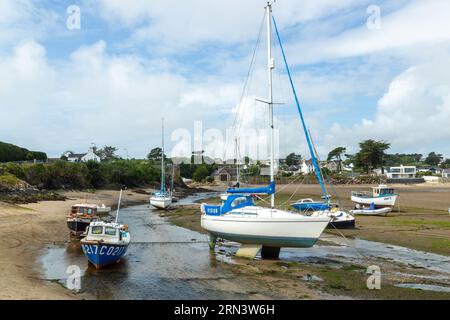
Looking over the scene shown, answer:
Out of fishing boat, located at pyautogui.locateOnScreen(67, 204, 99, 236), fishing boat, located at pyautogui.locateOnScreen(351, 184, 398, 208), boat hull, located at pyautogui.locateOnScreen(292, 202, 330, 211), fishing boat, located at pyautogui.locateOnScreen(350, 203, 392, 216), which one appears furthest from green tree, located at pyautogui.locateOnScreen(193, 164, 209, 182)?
fishing boat, located at pyautogui.locateOnScreen(67, 204, 99, 236)

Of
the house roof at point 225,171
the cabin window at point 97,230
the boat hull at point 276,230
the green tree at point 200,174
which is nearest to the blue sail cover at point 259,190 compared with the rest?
the boat hull at point 276,230

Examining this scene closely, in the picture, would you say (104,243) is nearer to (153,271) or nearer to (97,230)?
(97,230)

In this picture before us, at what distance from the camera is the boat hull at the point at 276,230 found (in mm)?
21000

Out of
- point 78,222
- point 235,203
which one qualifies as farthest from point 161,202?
point 235,203

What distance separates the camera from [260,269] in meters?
20.7

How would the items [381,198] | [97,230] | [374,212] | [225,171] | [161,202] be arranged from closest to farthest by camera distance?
1. [97,230]
2. [374,212]
3. [381,198]
4. [161,202]
5. [225,171]

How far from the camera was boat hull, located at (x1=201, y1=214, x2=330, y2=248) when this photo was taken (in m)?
21.0

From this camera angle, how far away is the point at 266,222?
21453 mm

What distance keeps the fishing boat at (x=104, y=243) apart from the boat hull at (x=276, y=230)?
19.3ft

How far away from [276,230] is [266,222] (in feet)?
2.15

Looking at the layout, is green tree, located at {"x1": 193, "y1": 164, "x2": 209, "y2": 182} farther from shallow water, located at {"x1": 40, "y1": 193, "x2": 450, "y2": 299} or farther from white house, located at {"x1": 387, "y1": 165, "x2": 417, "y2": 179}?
shallow water, located at {"x1": 40, "y1": 193, "x2": 450, "y2": 299}
